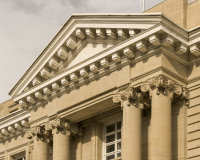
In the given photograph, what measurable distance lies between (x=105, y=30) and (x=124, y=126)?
473 cm

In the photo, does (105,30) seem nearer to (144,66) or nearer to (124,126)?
(144,66)

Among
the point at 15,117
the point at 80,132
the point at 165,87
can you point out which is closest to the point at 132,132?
the point at 165,87

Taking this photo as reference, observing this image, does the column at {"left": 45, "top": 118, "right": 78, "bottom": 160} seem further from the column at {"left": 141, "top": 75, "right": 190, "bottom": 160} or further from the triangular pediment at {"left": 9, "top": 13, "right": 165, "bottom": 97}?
the column at {"left": 141, "top": 75, "right": 190, "bottom": 160}

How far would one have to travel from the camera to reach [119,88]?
25.8 m

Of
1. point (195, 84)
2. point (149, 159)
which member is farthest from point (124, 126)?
point (195, 84)

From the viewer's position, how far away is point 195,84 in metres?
24.8

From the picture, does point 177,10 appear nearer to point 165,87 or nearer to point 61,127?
point 165,87

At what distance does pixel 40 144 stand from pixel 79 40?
5.80 m

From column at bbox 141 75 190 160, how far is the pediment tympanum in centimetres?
140

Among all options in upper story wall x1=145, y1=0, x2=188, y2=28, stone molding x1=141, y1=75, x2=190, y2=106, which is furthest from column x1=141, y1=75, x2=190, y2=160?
upper story wall x1=145, y1=0, x2=188, y2=28

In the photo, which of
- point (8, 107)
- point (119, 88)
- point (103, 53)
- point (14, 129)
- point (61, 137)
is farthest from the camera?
point (8, 107)

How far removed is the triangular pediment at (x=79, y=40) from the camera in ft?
83.0

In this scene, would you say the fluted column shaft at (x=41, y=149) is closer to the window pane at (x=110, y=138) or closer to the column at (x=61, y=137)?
the column at (x=61, y=137)

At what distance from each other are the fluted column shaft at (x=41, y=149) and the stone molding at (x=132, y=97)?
19.5ft
